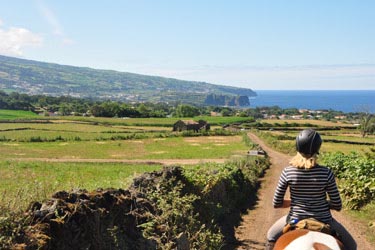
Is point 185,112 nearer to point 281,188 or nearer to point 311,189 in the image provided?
point 281,188

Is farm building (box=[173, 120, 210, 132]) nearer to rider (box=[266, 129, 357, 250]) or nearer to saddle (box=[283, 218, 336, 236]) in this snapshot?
rider (box=[266, 129, 357, 250])

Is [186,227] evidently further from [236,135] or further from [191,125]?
[191,125]

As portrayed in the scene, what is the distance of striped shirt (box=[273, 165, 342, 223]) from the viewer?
5.25m

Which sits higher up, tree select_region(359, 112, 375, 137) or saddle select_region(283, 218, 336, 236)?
saddle select_region(283, 218, 336, 236)

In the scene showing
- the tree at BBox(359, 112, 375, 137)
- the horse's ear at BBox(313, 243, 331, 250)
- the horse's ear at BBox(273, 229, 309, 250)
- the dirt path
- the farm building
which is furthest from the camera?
the farm building

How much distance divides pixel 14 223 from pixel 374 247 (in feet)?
34.3

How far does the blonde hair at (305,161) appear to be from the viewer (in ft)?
16.9

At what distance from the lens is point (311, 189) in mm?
5281

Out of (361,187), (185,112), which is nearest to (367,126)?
(361,187)

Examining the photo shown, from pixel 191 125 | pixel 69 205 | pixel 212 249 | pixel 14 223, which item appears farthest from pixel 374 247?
pixel 191 125

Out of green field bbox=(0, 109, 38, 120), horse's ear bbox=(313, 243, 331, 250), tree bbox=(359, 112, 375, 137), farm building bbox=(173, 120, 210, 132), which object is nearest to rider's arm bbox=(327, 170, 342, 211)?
horse's ear bbox=(313, 243, 331, 250)

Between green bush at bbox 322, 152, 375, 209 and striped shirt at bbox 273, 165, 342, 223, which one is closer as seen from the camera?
striped shirt at bbox 273, 165, 342, 223

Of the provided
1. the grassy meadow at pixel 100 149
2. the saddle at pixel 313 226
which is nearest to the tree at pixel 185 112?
the grassy meadow at pixel 100 149

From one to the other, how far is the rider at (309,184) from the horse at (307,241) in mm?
433
